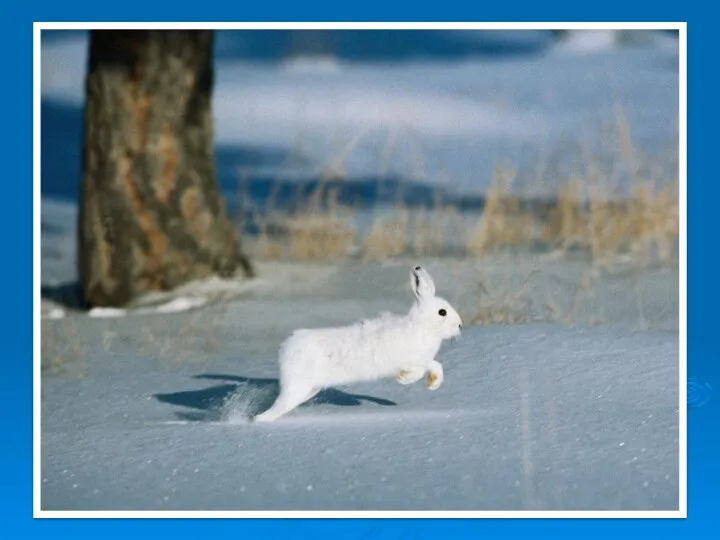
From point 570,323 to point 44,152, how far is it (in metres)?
2.05

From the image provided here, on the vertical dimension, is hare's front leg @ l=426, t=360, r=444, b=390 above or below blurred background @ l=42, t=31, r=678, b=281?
below

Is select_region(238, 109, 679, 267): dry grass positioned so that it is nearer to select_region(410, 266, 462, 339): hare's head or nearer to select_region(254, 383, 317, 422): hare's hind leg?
select_region(410, 266, 462, 339): hare's head

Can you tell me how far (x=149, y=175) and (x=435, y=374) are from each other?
4.44 ft

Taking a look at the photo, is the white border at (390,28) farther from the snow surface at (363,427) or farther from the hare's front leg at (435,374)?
the hare's front leg at (435,374)

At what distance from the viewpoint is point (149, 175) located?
15.6ft

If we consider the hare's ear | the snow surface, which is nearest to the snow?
the hare's ear

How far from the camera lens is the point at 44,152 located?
4.57 m

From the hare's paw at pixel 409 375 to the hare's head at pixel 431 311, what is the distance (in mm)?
149

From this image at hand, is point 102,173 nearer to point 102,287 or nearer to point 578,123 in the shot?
point 102,287

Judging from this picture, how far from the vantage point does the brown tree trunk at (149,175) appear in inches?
184

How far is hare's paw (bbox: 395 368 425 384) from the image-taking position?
424 centimetres

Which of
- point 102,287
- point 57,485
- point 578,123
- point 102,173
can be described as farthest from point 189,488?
point 578,123

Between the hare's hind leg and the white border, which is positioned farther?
the white border

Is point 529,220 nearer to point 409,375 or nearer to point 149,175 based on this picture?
point 409,375
